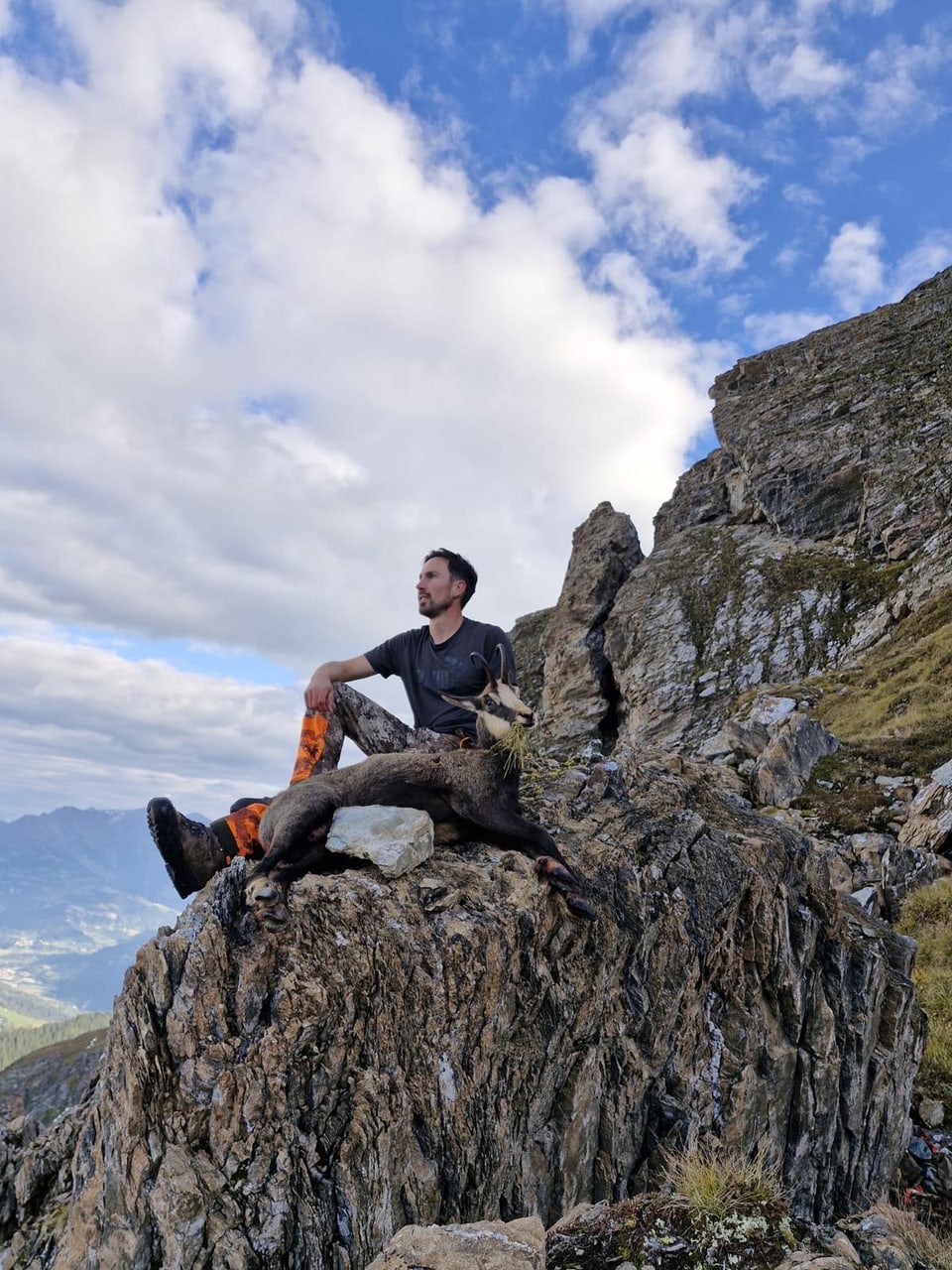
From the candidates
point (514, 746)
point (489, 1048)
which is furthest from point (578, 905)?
point (514, 746)

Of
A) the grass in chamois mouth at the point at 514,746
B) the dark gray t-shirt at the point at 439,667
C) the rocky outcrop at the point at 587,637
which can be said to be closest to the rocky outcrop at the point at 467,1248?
the grass in chamois mouth at the point at 514,746

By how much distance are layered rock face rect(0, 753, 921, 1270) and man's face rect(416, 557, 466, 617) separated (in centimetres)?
249

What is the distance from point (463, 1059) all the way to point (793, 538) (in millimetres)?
48480

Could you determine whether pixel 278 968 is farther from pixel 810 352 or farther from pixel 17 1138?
pixel 810 352

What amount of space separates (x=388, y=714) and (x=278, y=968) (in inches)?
125

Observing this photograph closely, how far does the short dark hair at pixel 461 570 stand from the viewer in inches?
316

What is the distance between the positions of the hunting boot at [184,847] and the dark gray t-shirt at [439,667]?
2438 mm

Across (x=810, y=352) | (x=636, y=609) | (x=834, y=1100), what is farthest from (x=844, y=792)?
(x=810, y=352)

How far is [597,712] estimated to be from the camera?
162 feet

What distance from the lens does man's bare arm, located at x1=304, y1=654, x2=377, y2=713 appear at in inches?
282

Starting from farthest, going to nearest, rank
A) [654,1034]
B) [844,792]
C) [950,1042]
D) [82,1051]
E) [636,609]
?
[82,1051]
[636,609]
[844,792]
[950,1042]
[654,1034]

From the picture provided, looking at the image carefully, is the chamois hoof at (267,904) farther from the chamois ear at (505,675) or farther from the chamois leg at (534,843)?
the chamois ear at (505,675)

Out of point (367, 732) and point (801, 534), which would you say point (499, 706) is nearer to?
point (367, 732)

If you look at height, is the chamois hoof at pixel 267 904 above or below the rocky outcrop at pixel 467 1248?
above
